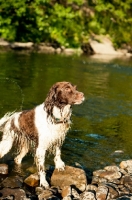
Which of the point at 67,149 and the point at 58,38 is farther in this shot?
the point at 58,38

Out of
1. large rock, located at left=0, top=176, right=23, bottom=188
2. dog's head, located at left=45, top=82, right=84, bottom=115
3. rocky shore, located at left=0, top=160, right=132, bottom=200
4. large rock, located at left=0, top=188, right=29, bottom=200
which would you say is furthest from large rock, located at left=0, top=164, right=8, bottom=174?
dog's head, located at left=45, top=82, right=84, bottom=115

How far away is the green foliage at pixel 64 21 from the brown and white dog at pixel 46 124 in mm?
24061

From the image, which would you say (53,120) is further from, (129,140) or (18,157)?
(129,140)

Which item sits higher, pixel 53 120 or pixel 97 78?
pixel 53 120

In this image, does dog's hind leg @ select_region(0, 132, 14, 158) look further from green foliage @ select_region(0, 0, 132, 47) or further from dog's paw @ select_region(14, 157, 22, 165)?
green foliage @ select_region(0, 0, 132, 47)

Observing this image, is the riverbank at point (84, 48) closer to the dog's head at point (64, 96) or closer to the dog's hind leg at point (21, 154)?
the dog's hind leg at point (21, 154)

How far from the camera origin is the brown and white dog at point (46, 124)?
6152 mm

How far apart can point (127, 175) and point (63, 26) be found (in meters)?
29.3

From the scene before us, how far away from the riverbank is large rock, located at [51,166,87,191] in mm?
22259

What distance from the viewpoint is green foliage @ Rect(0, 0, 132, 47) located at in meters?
30.7

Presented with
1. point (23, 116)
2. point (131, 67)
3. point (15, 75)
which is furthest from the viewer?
point (131, 67)

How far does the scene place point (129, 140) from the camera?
949cm

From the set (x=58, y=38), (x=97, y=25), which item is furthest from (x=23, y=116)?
(x=97, y=25)

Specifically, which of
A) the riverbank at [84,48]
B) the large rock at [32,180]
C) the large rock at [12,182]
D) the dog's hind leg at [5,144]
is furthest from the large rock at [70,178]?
the riverbank at [84,48]
